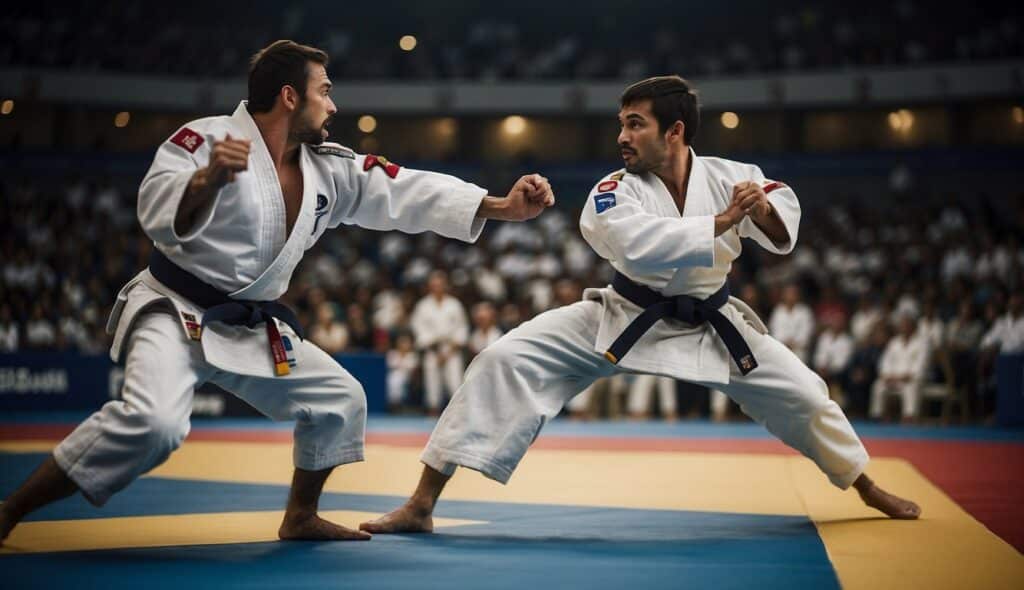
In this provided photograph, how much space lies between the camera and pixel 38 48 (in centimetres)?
2255

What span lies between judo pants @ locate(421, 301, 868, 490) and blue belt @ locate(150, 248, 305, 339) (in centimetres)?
85

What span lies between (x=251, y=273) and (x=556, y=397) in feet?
4.29

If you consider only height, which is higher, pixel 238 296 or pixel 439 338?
pixel 238 296

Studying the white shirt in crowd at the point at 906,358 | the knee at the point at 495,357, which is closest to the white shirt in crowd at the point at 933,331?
the white shirt in crowd at the point at 906,358

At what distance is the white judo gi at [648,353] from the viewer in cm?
407

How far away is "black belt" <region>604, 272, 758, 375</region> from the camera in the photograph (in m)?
4.20

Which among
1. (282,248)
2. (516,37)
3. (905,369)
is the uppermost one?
(516,37)

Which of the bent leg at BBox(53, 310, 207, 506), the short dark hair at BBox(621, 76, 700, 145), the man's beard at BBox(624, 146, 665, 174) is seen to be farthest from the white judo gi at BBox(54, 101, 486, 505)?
the short dark hair at BBox(621, 76, 700, 145)

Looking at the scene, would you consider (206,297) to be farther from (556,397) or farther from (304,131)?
(556,397)

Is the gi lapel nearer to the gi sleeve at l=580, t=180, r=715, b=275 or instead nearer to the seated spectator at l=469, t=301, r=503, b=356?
the gi sleeve at l=580, t=180, r=715, b=275

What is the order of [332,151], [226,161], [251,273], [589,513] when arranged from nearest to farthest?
[226,161], [251,273], [332,151], [589,513]

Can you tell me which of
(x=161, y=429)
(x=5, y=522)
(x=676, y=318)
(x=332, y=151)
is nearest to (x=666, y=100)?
(x=676, y=318)

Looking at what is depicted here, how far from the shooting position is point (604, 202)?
4.18 metres

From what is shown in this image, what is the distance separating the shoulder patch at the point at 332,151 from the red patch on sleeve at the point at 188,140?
0.48 m
